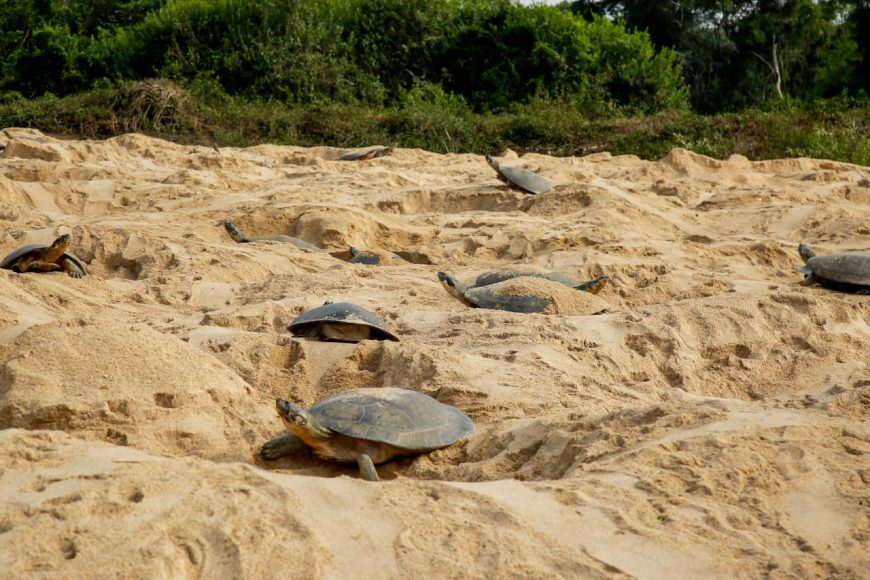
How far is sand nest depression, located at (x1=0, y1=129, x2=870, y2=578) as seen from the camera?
2.45m

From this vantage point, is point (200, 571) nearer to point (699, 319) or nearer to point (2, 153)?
point (699, 319)

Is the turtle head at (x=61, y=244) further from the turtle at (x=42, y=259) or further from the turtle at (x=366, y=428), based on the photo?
the turtle at (x=366, y=428)

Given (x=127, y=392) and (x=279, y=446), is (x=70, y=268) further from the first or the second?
(x=279, y=446)

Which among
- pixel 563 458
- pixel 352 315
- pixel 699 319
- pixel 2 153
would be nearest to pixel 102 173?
pixel 2 153

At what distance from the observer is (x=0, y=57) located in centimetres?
1898

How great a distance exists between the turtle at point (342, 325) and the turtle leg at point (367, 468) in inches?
55.9

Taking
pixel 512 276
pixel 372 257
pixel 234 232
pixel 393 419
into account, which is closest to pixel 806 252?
pixel 512 276

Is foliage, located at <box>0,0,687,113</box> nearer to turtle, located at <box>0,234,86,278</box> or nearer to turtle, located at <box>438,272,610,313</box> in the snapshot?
turtle, located at <box>0,234,86,278</box>

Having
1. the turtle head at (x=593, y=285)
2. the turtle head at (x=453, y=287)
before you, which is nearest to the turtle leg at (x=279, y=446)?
the turtle head at (x=453, y=287)

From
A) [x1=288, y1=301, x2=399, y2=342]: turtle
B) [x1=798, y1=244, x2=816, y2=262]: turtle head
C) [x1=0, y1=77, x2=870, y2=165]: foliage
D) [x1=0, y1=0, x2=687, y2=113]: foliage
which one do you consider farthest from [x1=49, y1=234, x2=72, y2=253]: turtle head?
[x1=0, y1=0, x2=687, y2=113]: foliage

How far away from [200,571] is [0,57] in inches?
768

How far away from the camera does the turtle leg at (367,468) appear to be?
340cm

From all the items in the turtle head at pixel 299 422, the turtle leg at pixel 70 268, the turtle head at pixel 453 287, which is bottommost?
the turtle leg at pixel 70 268

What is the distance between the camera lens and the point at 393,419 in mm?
3543
